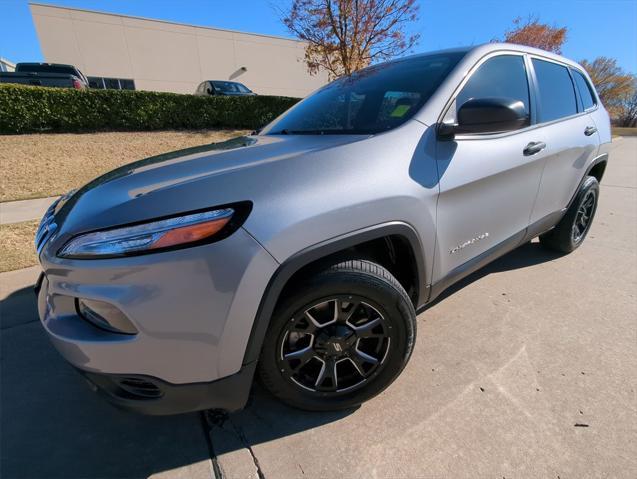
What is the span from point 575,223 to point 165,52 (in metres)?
23.8

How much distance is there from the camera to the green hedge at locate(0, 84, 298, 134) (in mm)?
8352

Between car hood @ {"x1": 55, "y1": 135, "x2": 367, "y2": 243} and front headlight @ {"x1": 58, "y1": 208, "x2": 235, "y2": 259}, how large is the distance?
30 millimetres

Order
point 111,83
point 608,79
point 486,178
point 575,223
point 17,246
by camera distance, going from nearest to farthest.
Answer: point 486,178
point 575,223
point 17,246
point 111,83
point 608,79

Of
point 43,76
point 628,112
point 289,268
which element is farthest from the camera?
point 628,112

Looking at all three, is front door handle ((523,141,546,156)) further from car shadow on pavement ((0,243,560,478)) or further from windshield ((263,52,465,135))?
car shadow on pavement ((0,243,560,478))

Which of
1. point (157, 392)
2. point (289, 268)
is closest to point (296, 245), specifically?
point (289, 268)

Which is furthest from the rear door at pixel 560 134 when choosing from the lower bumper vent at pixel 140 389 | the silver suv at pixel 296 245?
the lower bumper vent at pixel 140 389

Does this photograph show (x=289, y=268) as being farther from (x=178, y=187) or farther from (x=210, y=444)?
(x=210, y=444)

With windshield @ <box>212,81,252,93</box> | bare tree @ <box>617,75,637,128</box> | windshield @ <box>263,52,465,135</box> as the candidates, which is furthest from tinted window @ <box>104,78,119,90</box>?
bare tree @ <box>617,75,637,128</box>

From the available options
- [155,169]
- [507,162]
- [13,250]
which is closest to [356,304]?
[155,169]

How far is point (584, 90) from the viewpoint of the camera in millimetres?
3480

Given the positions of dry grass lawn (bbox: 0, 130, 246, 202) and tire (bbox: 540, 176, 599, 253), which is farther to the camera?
dry grass lawn (bbox: 0, 130, 246, 202)

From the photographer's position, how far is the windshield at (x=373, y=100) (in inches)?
78.5

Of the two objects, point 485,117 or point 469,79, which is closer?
point 485,117
